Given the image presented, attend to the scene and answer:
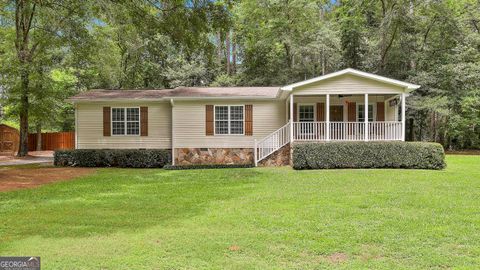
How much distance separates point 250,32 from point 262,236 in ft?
88.3

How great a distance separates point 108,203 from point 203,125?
380 inches

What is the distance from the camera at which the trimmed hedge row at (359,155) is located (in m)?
14.6

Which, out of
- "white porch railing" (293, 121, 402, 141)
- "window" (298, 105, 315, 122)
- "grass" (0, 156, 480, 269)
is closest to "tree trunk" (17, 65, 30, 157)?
"grass" (0, 156, 480, 269)

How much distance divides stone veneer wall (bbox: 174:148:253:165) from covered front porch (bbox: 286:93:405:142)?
237cm

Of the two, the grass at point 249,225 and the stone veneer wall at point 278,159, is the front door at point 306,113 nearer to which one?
the stone veneer wall at point 278,159

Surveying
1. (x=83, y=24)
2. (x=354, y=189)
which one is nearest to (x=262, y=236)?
(x=354, y=189)

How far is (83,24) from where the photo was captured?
764 inches

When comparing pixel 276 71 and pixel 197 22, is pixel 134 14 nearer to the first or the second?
pixel 197 22

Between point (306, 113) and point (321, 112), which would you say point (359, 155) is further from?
point (306, 113)

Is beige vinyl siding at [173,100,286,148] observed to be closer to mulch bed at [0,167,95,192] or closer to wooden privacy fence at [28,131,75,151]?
mulch bed at [0,167,95,192]

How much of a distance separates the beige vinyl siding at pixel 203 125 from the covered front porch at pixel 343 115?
102 cm

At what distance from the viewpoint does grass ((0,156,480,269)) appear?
14.6ft

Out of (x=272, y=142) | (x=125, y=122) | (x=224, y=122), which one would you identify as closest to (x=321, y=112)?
(x=272, y=142)

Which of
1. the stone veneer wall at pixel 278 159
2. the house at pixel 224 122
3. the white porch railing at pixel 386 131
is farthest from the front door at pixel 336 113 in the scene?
the stone veneer wall at pixel 278 159
